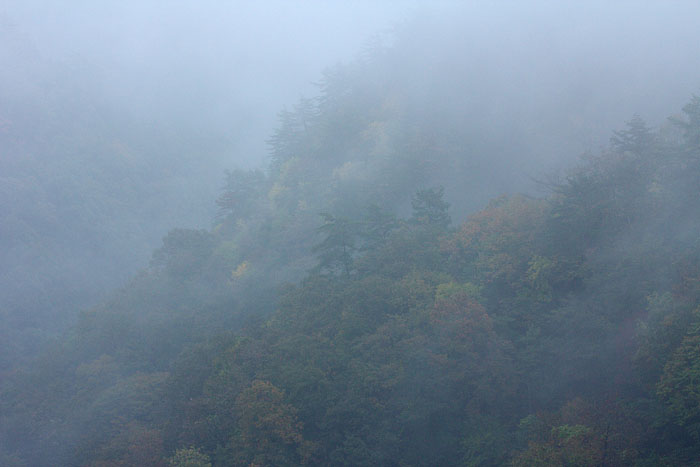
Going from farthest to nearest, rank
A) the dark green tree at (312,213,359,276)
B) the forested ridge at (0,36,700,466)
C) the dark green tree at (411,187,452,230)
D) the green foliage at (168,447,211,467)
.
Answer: the dark green tree at (411,187,452,230) < the dark green tree at (312,213,359,276) < the green foliage at (168,447,211,467) < the forested ridge at (0,36,700,466)

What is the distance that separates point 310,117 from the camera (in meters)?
55.4

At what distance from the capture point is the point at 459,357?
19.4 metres

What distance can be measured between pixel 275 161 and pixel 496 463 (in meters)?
44.9

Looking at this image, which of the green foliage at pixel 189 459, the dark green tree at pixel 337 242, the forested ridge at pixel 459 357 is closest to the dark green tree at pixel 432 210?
the forested ridge at pixel 459 357

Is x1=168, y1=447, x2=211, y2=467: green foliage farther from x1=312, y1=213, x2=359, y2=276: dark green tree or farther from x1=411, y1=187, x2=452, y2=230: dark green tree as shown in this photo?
x1=411, y1=187, x2=452, y2=230: dark green tree

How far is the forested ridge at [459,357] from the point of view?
1593 centimetres

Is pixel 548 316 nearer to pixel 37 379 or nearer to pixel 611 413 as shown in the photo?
pixel 611 413

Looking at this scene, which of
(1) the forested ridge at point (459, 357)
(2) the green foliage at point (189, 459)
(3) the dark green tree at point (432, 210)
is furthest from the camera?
(3) the dark green tree at point (432, 210)

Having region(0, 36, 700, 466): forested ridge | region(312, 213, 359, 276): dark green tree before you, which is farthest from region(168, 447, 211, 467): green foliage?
region(312, 213, 359, 276): dark green tree

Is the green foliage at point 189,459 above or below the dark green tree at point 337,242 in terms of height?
below

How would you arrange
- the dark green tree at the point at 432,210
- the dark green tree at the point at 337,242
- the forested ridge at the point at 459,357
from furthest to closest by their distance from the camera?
the dark green tree at the point at 432,210
the dark green tree at the point at 337,242
the forested ridge at the point at 459,357

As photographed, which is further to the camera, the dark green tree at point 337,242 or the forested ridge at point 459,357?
the dark green tree at point 337,242

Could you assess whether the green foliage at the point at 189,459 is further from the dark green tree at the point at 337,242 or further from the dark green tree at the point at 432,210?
the dark green tree at the point at 432,210

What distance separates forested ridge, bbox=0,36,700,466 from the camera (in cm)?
1593
